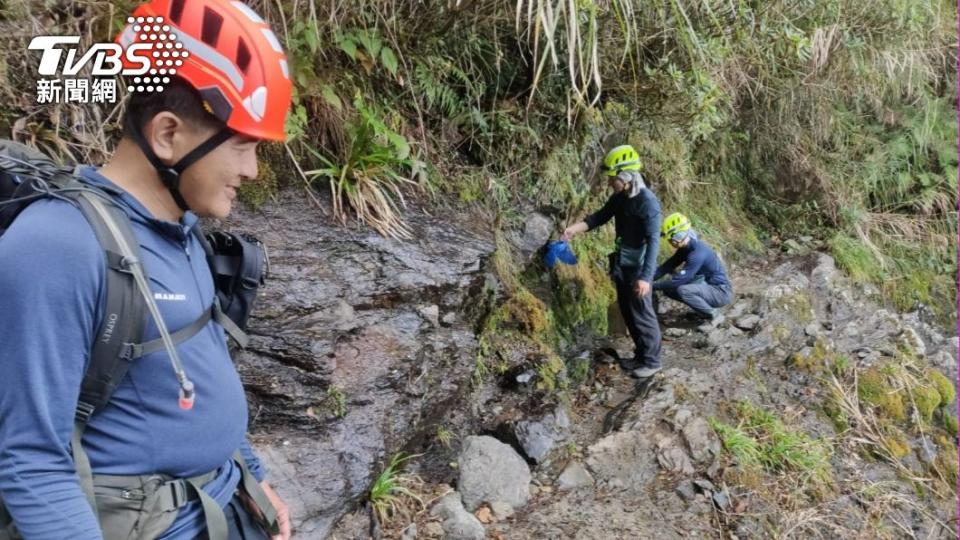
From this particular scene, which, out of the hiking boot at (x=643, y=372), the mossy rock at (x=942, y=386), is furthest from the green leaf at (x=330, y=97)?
the mossy rock at (x=942, y=386)

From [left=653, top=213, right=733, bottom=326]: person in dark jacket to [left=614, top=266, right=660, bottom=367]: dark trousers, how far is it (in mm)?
941

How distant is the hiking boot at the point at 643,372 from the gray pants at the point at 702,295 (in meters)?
1.19

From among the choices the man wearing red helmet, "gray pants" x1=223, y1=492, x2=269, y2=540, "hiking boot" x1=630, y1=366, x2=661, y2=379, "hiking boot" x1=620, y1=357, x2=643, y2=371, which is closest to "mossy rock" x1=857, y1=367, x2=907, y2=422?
"hiking boot" x1=630, y1=366, x2=661, y2=379

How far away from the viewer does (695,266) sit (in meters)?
7.09

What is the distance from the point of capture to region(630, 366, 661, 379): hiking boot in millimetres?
6309

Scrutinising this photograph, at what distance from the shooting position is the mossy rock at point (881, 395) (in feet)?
22.1

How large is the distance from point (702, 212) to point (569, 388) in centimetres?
450

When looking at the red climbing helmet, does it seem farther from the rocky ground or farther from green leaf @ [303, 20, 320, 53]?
green leaf @ [303, 20, 320, 53]

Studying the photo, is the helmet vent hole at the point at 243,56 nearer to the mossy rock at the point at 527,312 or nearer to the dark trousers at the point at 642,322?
the mossy rock at the point at 527,312

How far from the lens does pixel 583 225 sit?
638 cm

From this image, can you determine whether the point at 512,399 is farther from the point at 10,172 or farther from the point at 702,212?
the point at 702,212

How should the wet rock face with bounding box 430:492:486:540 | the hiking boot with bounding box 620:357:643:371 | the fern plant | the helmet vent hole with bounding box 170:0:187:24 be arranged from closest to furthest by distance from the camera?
the helmet vent hole with bounding box 170:0:187:24 < the wet rock face with bounding box 430:492:486:540 < the fern plant < the hiking boot with bounding box 620:357:643:371

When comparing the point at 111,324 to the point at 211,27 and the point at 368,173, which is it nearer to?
the point at 211,27

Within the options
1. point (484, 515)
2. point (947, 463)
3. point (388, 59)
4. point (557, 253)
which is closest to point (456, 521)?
point (484, 515)
